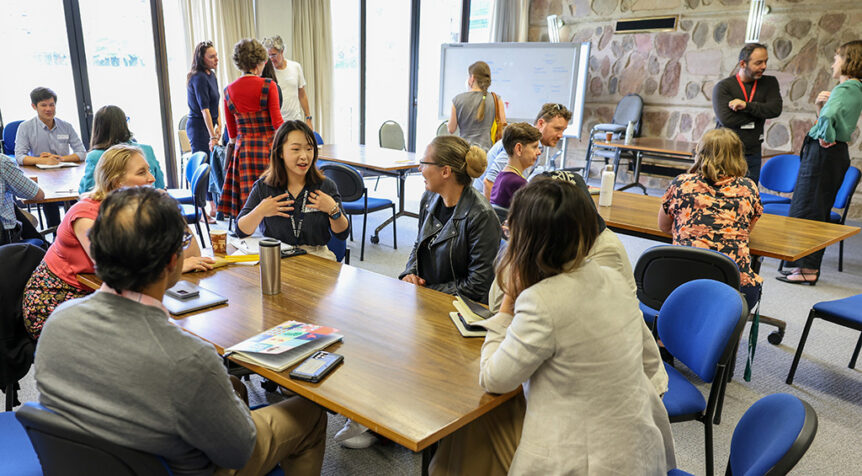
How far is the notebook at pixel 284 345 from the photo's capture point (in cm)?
134

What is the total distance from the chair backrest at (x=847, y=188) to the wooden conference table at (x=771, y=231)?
4.57ft

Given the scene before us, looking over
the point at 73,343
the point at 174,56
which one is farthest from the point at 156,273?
the point at 174,56

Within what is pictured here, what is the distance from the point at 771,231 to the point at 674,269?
0.93 meters

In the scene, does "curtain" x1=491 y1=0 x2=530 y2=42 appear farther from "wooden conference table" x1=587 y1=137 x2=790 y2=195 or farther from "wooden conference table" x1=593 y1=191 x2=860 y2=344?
"wooden conference table" x1=593 y1=191 x2=860 y2=344

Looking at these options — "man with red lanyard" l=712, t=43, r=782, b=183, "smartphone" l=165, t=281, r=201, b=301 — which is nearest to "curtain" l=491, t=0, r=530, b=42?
"man with red lanyard" l=712, t=43, r=782, b=183

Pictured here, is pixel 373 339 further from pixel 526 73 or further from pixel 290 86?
pixel 526 73

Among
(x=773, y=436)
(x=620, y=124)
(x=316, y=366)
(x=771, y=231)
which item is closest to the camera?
(x=773, y=436)

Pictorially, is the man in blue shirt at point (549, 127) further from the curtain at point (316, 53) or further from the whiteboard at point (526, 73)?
the whiteboard at point (526, 73)

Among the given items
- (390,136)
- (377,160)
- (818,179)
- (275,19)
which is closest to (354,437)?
(377,160)

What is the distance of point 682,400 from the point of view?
167 centimetres

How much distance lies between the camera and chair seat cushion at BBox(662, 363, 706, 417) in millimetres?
1647

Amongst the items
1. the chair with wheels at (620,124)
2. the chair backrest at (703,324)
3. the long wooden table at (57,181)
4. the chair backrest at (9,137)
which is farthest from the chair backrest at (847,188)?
the chair backrest at (9,137)

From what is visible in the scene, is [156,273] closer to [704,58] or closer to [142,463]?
[142,463]

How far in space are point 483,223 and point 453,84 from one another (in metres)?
6.01
